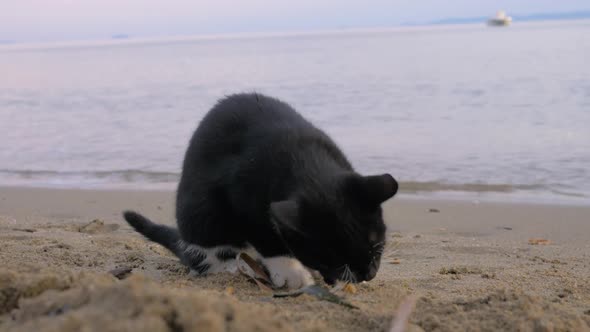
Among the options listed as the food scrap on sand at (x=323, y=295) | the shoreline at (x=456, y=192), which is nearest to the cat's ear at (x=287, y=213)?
the food scrap on sand at (x=323, y=295)

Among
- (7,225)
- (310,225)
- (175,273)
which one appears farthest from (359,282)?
(7,225)

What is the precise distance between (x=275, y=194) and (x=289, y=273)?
16.2 inches

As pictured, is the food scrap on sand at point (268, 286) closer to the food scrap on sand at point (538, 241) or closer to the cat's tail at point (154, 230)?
the cat's tail at point (154, 230)

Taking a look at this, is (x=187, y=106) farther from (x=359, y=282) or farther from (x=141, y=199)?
(x=359, y=282)

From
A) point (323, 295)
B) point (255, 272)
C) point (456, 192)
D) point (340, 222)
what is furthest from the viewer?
point (456, 192)

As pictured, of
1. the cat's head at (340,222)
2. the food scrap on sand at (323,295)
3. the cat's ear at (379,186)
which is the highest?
the cat's ear at (379,186)

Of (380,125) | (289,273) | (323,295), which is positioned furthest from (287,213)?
(380,125)

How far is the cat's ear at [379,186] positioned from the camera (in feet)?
8.61

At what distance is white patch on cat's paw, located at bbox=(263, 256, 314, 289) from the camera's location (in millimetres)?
3076

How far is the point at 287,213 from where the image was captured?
2.57 metres

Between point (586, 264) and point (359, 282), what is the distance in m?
2.02

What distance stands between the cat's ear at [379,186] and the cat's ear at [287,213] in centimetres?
29

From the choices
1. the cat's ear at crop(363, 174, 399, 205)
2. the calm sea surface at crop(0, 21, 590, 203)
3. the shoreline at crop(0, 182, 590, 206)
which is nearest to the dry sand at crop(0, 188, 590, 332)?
the shoreline at crop(0, 182, 590, 206)

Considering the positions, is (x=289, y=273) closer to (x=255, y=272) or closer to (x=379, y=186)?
(x=255, y=272)
